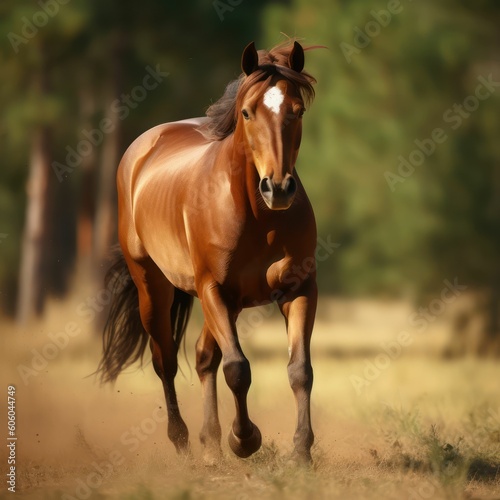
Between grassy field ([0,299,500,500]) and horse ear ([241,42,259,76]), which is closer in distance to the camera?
grassy field ([0,299,500,500])

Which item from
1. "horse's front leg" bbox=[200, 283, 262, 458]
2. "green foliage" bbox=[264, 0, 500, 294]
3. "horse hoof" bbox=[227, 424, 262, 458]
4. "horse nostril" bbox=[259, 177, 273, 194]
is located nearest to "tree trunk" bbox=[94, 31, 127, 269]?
"green foliage" bbox=[264, 0, 500, 294]

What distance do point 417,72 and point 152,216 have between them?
358 inches

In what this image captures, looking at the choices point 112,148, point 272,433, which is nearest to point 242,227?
point 272,433

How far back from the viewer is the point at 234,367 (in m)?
6.32

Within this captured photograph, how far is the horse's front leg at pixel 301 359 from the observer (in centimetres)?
620

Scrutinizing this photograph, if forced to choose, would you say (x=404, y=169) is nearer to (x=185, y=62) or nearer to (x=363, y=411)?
(x=185, y=62)

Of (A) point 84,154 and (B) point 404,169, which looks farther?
(A) point 84,154

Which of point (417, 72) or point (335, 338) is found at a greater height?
point (417, 72)

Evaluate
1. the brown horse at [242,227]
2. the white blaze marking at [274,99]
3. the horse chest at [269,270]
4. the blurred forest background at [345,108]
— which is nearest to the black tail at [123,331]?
the brown horse at [242,227]

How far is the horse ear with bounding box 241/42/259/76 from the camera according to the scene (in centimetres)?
616

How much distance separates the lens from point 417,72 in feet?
52.4

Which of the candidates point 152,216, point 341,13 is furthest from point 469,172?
point 152,216

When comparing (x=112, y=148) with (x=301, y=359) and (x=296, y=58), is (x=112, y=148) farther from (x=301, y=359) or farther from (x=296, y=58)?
(x=301, y=359)

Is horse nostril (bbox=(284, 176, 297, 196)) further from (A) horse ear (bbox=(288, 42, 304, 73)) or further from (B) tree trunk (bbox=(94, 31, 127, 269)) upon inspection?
(B) tree trunk (bbox=(94, 31, 127, 269))
